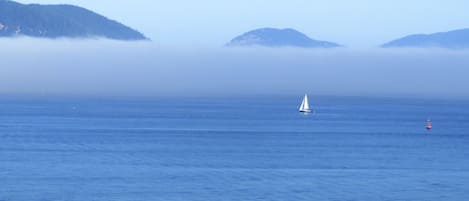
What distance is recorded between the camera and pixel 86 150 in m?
72.9

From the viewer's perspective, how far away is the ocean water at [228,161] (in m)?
51.2

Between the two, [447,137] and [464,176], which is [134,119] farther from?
[464,176]

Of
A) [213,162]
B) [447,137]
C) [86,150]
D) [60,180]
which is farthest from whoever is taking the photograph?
[447,137]

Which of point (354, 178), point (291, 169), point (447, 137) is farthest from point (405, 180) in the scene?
point (447, 137)

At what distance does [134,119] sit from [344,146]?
149 feet

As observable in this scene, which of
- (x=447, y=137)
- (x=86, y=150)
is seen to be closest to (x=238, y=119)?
(x=447, y=137)

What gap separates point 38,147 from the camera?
75.6 m

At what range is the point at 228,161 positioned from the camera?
216 feet

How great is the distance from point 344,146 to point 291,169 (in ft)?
64.1

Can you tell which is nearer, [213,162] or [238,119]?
[213,162]

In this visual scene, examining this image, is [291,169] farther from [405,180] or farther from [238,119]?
[238,119]

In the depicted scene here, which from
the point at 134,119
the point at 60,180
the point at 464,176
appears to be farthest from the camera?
the point at 134,119

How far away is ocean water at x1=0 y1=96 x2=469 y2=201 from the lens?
168 feet

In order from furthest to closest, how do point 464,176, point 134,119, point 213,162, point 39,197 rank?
point 134,119 → point 213,162 → point 464,176 → point 39,197
